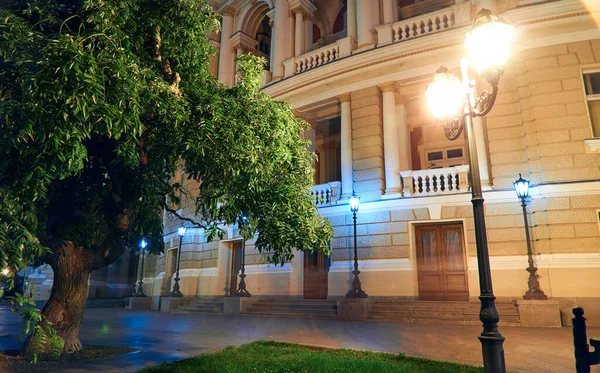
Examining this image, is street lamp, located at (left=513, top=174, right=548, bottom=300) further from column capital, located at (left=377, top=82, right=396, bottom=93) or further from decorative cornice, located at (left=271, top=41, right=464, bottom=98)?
column capital, located at (left=377, top=82, right=396, bottom=93)

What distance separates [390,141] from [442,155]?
4280 millimetres

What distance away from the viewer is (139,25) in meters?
6.30

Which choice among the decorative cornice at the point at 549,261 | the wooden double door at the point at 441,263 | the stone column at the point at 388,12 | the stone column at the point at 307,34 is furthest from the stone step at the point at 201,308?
the stone column at the point at 388,12

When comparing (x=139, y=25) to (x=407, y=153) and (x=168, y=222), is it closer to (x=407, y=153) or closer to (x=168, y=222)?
(x=407, y=153)

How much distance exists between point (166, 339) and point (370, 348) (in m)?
4.97

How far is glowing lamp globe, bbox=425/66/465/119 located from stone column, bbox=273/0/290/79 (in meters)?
14.3

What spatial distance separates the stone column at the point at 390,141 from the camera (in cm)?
1553

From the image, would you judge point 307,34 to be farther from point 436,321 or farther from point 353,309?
point 436,321

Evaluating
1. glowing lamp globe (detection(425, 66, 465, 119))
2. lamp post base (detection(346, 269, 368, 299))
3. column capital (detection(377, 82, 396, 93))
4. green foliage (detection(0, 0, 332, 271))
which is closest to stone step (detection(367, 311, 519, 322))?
lamp post base (detection(346, 269, 368, 299))

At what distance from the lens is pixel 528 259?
12.5 m

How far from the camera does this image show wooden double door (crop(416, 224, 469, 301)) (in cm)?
1414

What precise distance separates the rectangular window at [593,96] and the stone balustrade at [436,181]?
4279 millimetres

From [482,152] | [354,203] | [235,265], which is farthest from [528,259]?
[235,265]

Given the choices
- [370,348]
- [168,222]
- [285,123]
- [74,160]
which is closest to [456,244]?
[370,348]
